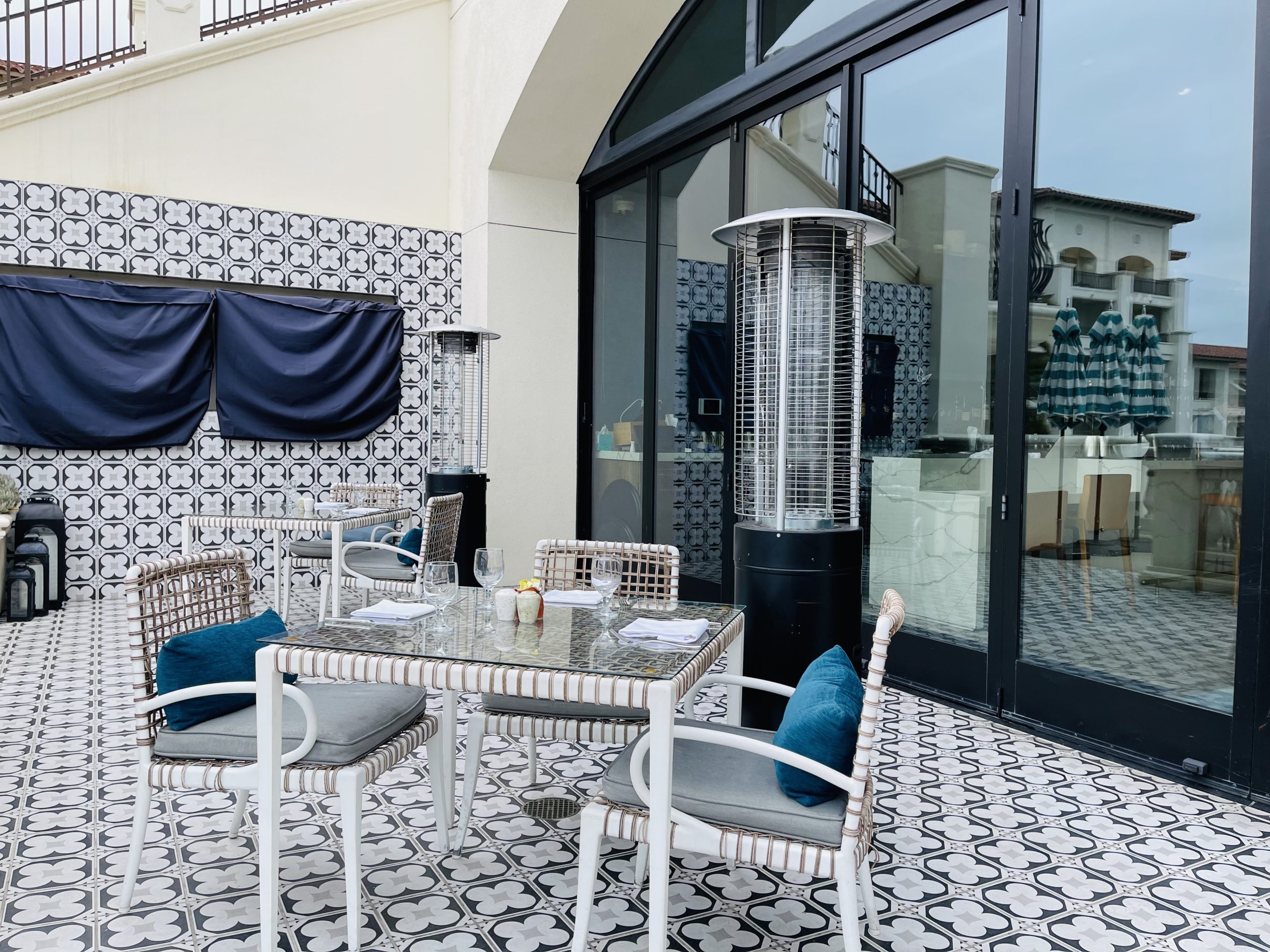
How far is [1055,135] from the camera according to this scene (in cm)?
362

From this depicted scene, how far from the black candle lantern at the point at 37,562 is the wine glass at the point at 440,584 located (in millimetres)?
4634

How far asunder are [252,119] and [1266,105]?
6.30 metres

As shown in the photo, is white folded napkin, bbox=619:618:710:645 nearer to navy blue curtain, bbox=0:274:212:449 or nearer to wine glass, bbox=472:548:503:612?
wine glass, bbox=472:548:503:612

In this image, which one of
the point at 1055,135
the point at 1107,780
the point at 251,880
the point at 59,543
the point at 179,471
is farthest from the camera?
the point at 179,471

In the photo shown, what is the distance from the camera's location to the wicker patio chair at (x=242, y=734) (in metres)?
2.09

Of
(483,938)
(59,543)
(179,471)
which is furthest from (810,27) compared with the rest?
(59,543)

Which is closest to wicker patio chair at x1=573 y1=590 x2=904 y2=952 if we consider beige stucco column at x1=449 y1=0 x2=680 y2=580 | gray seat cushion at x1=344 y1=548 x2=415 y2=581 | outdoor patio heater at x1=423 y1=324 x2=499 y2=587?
gray seat cushion at x1=344 y1=548 x2=415 y2=581

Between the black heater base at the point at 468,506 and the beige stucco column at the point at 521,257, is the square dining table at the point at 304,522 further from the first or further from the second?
the beige stucco column at the point at 521,257

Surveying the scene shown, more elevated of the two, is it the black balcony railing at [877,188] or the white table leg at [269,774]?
the black balcony railing at [877,188]

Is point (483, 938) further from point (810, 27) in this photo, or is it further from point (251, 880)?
point (810, 27)

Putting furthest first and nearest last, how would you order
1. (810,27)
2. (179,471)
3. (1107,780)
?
(179,471) < (810,27) < (1107,780)

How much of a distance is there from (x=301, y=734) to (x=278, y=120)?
19.7 ft

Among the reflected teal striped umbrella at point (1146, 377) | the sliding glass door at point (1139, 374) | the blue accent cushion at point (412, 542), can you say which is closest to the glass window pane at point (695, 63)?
the sliding glass door at point (1139, 374)

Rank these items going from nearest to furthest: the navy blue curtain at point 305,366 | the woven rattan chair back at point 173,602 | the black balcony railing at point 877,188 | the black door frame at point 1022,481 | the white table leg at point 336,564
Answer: the woven rattan chair back at point 173,602 → the black door frame at point 1022,481 → the black balcony railing at point 877,188 → the white table leg at point 336,564 → the navy blue curtain at point 305,366
